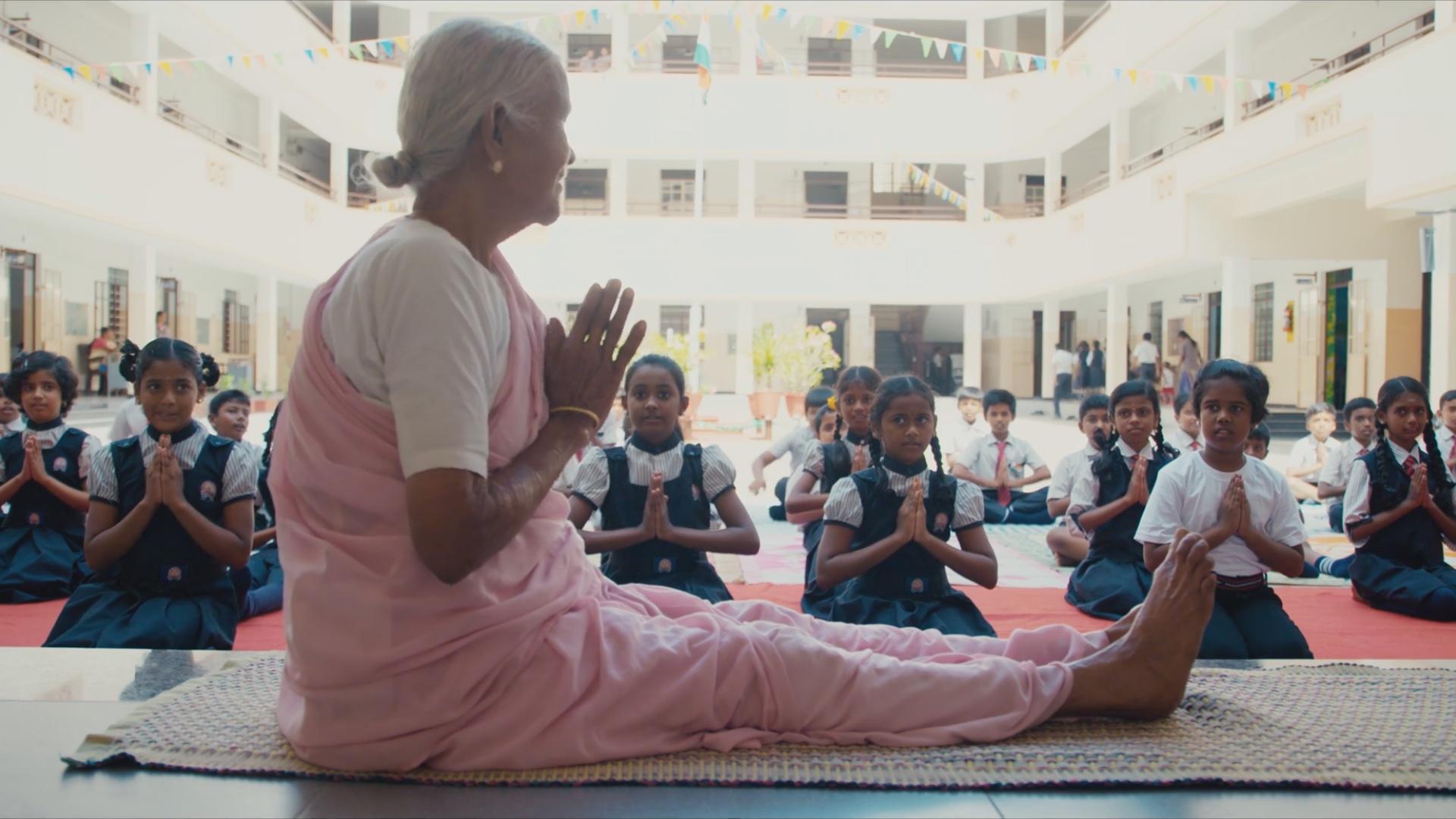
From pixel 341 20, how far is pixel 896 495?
18.8 metres

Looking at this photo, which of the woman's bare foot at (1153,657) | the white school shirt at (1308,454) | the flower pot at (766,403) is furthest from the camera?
the flower pot at (766,403)

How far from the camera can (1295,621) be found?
4.39 meters

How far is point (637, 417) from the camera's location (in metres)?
3.71

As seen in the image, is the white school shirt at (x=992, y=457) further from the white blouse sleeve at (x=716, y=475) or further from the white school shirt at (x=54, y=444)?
the white school shirt at (x=54, y=444)

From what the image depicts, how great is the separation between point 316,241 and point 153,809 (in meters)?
18.4

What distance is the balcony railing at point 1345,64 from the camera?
10570 mm

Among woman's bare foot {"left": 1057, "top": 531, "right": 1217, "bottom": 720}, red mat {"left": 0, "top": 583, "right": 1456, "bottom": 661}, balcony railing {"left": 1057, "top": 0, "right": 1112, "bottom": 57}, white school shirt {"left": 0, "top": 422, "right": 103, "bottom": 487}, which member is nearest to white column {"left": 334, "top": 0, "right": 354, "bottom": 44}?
balcony railing {"left": 1057, "top": 0, "right": 1112, "bottom": 57}

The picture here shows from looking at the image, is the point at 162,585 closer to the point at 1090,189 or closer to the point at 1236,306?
the point at 1236,306

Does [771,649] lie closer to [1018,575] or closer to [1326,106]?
[1018,575]

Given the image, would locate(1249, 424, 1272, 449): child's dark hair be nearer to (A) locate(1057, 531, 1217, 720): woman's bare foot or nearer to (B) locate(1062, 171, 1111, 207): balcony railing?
(A) locate(1057, 531, 1217, 720): woman's bare foot

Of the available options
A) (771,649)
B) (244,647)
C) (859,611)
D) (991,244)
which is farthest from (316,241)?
(771,649)

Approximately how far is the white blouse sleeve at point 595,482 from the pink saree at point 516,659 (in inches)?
74.1

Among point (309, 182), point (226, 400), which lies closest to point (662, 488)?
Result: point (226, 400)

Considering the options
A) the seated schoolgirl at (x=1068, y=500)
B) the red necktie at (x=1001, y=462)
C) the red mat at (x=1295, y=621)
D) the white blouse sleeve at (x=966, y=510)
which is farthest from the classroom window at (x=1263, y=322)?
the white blouse sleeve at (x=966, y=510)
